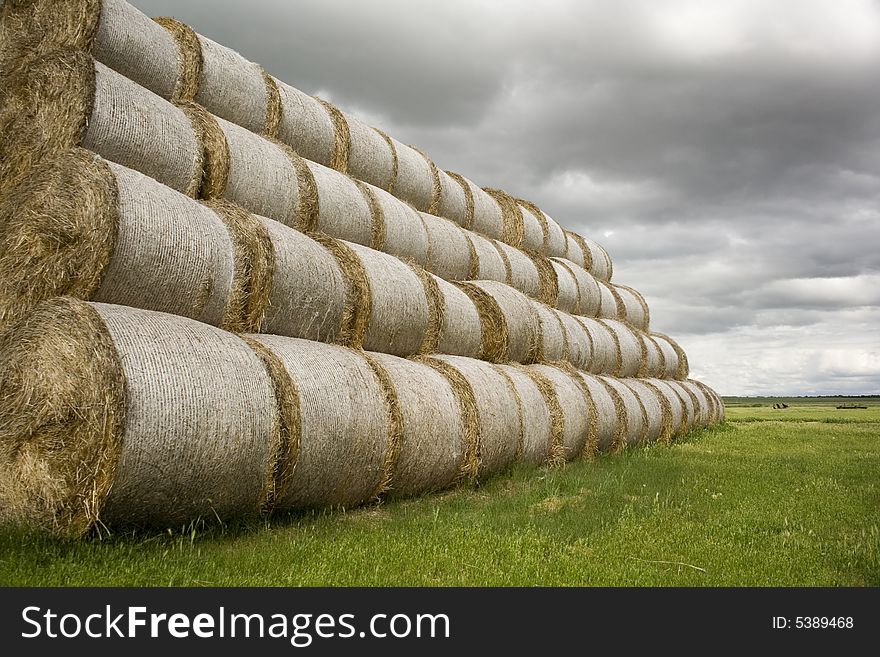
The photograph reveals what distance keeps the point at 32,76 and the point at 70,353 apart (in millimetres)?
2683

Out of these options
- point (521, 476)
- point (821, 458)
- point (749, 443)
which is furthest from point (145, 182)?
point (749, 443)

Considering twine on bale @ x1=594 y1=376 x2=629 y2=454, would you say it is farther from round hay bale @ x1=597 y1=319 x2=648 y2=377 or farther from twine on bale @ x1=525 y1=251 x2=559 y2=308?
round hay bale @ x1=597 y1=319 x2=648 y2=377

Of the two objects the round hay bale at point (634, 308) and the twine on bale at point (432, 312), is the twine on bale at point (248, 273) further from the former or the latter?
the round hay bale at point (634, 308)

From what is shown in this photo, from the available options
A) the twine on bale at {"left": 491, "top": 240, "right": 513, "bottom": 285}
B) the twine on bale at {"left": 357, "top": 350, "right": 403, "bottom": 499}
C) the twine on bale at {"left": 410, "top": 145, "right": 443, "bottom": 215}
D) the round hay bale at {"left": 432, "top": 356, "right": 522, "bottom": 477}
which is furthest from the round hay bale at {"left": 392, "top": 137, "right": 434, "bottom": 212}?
the twine on bale at {"left": 357, "top": 350, "right": 403, "bottom": 499}

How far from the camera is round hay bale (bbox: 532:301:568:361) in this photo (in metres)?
9.55

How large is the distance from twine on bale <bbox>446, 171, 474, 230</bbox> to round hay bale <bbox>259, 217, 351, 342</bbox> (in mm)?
4737

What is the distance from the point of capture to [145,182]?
497 centimetres

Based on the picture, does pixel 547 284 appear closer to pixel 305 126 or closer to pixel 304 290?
pixel 305 126

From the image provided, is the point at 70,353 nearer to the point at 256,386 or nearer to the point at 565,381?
the point at 256,386

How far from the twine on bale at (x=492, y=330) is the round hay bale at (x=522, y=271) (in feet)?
7.48

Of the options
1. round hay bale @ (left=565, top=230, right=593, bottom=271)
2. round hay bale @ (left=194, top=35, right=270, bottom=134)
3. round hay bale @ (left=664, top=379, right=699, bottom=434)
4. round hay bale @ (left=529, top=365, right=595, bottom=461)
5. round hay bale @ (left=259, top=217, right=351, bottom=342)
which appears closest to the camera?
round hay bale @ (left=259, top=217, right=351, bottom=342)

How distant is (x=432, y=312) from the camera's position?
7.48m

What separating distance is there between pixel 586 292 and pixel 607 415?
11.4ft

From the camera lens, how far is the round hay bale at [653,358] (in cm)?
1395
